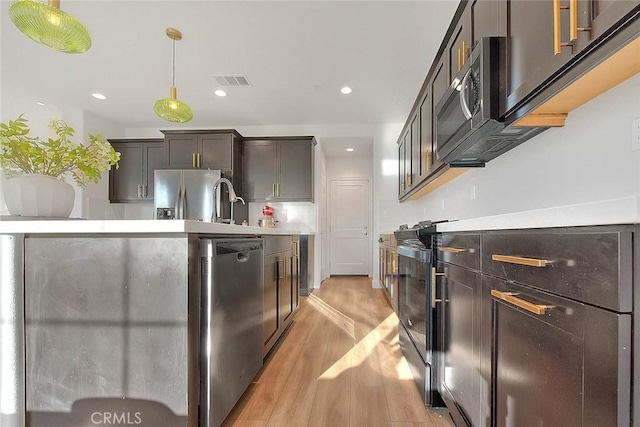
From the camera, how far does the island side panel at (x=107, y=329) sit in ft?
3.58

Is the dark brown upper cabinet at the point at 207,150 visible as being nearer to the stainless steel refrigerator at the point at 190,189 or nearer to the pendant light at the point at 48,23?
the stainless steel refrigerator at the point at 190,189

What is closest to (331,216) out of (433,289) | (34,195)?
(433,289)

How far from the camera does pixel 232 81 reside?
3.82 meters

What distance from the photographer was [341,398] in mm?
1683

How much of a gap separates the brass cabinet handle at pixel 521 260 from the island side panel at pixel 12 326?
167 cm

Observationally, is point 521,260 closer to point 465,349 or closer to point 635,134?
point 465,349

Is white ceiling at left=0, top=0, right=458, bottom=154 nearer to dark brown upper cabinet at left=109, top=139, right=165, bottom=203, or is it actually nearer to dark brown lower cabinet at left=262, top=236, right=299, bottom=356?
dark brown upper cabinet at left=109, top=139, right=165, bottom=203

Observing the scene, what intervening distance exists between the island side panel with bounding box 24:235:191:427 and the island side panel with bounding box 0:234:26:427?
0.02 meters

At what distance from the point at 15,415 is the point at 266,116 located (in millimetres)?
4549

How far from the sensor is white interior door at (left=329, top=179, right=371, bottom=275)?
22.1 ft

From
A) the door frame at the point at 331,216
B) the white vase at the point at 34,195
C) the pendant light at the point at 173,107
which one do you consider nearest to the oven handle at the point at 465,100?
the white vase at the point at 34,195

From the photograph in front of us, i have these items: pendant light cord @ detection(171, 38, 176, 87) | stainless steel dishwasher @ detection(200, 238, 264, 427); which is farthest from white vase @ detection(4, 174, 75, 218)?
pendant light cord @ detection(171, 38, 176, 87)

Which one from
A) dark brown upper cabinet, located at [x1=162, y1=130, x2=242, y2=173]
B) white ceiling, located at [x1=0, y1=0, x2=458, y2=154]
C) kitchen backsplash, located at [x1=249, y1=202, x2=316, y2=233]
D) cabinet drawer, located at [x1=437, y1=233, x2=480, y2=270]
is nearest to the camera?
cabinet drawer, located at [x1=437, y1=233, x2=480, y2=270]

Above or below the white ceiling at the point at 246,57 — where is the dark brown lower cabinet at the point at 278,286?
below
